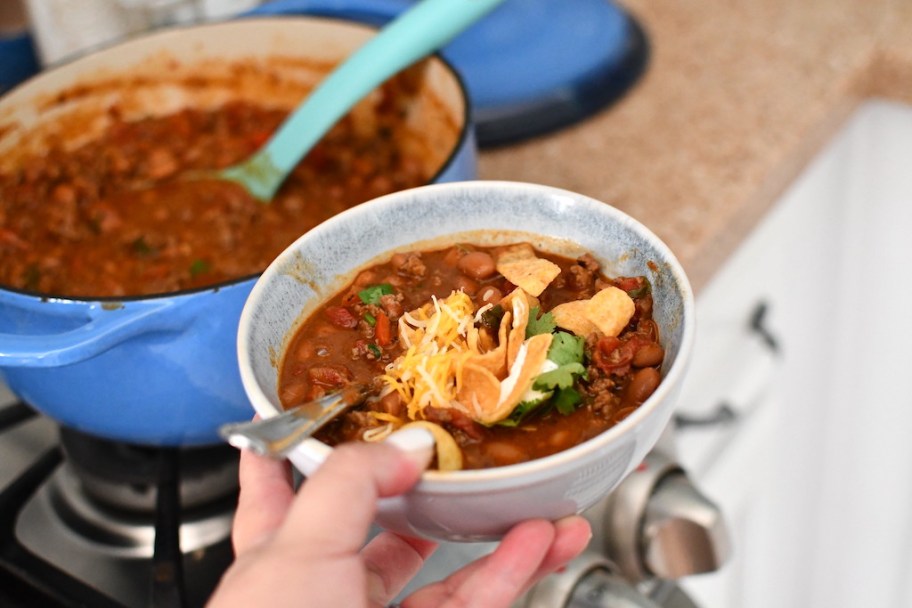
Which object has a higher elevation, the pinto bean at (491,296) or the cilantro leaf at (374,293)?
the cilantro leaf at (374,293)

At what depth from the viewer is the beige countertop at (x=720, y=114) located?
49.0 inches

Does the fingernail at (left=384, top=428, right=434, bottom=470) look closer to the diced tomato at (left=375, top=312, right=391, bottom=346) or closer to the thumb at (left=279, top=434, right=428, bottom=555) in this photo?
the thumb at (left=279, top=434, right=428, bottom=555)

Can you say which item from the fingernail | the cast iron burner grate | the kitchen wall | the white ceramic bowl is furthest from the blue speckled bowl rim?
the kitchen wall

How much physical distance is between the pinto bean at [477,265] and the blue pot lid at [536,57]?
0.59 meters

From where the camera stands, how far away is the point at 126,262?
1134 millimetres

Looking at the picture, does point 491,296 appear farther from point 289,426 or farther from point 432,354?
point 289,426

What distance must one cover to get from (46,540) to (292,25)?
2.32ft

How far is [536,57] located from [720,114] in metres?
0.29

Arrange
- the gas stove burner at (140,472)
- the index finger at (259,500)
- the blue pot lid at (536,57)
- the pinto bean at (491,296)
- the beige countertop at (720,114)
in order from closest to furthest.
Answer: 1. the index finger at (259,500)
2. the pinto bean at (491,296)
3. the gas stove burner at (140,472)
4. the beige countertop at (720,114)
5. the blue pot lid at (536,57)

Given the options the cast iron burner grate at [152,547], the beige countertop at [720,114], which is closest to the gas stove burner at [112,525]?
the cast iron burner grate at [152,547]

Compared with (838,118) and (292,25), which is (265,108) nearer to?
(292,25)

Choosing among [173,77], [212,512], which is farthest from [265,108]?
[212,512]

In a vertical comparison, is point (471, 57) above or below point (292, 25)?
below

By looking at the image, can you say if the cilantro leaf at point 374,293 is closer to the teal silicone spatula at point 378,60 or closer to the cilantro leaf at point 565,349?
the cilantro leaf at point 565,349
